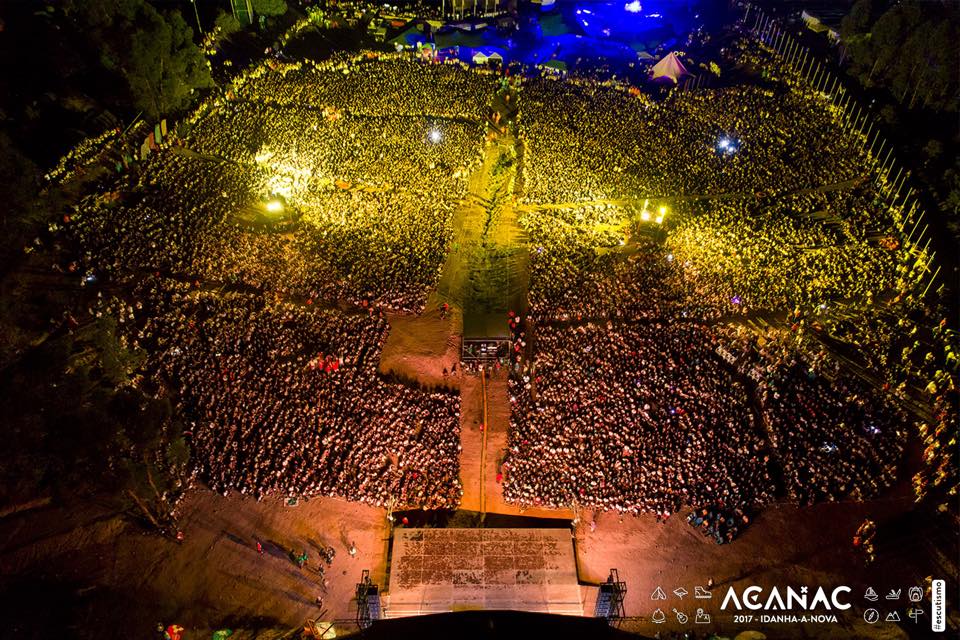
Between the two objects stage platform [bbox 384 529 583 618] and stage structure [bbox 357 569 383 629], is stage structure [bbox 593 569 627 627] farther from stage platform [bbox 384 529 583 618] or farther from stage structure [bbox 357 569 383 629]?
stage structure [bbox 357 569 383 629]

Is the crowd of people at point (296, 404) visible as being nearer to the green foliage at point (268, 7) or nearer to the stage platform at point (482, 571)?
the stage platform at point (482, 571)

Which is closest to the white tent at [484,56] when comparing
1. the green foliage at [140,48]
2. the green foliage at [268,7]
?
the green foliage at [268,7]

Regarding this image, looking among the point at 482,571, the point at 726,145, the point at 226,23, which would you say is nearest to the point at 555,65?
the point at 726,145

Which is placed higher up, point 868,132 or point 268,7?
point 268,7

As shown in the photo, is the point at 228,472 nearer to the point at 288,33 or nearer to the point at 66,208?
the point at 66,208

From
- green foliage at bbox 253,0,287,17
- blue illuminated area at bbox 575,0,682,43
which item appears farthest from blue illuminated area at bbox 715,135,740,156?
green foliage at bbox 253,0,287,17

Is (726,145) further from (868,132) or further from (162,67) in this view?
(162,67)
